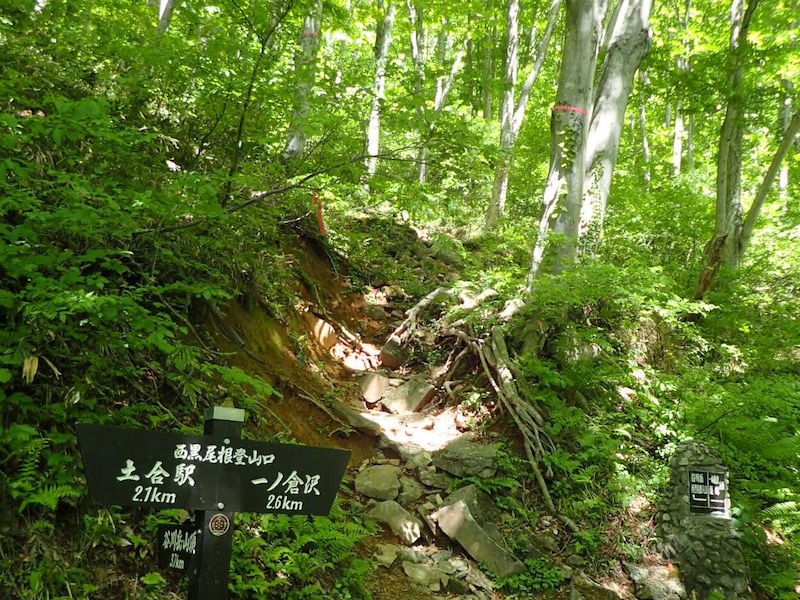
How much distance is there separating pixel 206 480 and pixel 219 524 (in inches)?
7.4

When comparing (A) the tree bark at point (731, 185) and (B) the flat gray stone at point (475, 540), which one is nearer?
(B) the flat gray stone at point (475, 540)

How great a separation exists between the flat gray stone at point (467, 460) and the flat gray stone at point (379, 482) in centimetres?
55

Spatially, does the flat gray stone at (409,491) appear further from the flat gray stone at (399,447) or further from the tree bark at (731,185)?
the tree bark at (731,185)

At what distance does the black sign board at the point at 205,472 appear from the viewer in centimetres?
192

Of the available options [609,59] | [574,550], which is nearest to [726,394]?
[574,550]

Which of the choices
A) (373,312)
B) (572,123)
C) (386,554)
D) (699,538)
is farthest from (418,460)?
(572,123)

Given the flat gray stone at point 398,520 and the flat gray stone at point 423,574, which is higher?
the flat gray stone at point 398,520

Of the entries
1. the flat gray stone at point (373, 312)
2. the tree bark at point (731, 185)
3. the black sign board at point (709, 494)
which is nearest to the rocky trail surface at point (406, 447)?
the flat gray stone at point (373, 312)

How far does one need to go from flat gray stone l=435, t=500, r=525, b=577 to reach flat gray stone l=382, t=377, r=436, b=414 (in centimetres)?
222

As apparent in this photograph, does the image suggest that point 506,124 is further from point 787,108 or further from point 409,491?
point 409,491

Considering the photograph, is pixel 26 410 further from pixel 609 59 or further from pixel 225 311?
pixel 609 59

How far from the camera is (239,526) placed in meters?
3.79

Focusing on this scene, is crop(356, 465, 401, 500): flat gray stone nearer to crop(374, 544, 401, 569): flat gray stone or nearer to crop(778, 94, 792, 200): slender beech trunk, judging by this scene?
crop(374, 544, 401, 569): flat gray stone

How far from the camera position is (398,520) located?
5.35 metres
